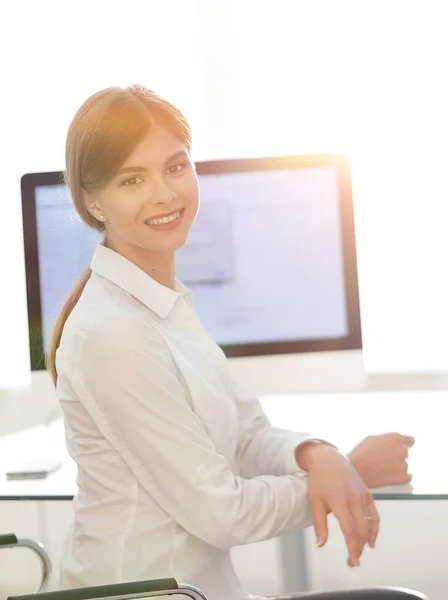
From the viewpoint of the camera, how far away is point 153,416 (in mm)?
1134

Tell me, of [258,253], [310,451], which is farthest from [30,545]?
[258,253]

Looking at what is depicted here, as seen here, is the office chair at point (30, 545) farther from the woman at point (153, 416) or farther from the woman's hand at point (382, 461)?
the woman's hand at point (382, 461)

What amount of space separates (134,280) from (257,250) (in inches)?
20.4

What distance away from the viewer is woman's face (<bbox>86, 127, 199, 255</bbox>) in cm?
133

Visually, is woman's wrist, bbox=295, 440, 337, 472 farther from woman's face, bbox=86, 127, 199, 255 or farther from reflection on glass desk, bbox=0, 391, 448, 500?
woman's face, bbox=86, 127, 199, 255

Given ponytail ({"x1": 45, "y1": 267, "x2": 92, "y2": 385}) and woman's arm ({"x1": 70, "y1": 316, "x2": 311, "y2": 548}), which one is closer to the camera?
woman's arm ({"x1": 70, "y1": 316, "x2": 311, "y2": 548})

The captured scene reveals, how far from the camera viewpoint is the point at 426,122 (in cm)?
230

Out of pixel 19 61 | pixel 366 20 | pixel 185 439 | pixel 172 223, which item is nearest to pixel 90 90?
pixel 19 61

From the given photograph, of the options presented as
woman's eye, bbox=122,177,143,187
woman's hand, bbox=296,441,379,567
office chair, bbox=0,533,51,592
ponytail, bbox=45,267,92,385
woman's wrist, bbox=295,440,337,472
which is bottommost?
office chair, bbox=0,533,51,592

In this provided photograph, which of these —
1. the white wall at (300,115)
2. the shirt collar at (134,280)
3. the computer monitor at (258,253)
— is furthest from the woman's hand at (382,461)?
the white wall at (300,115)

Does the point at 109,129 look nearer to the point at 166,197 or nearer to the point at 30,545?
the point at 166,197

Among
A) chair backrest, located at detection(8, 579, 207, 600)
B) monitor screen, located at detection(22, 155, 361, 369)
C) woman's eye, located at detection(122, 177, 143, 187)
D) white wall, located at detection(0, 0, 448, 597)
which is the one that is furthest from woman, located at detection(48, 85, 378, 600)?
white wall, located at detection(0, 0, 448, 597)

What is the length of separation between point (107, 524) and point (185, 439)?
179mm

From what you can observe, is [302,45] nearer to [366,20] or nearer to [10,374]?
[366,20]
